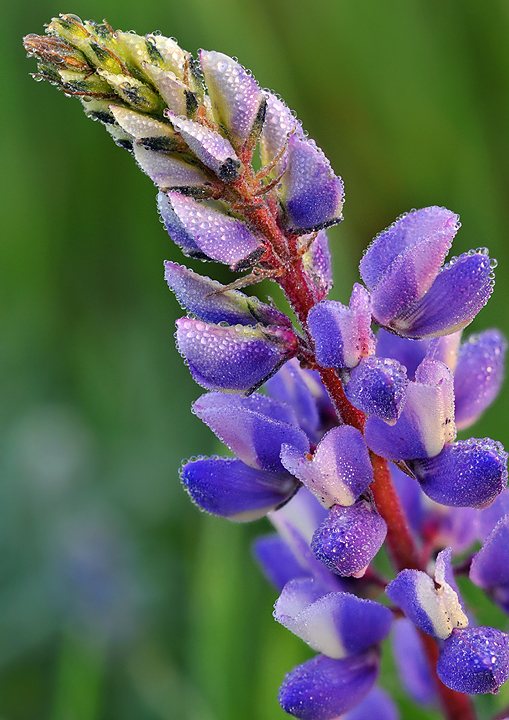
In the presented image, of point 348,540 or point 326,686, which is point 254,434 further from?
point 326,686

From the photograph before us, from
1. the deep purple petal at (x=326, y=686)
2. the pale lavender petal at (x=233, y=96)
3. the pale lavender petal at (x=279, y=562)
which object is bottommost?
the deep purple petal at (x=326, y=686)

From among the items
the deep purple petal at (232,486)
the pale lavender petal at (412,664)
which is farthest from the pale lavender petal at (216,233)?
the pale lavender petal at (412,664)

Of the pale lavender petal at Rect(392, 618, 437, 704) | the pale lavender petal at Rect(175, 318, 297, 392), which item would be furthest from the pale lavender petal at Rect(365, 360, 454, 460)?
the pale lavender petal at Rect(392, 618, 437, 704)

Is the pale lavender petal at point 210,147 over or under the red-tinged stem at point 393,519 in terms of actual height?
over

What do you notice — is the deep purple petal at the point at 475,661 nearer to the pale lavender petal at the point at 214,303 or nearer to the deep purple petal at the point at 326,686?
the deep purple petal at the point at 326,686

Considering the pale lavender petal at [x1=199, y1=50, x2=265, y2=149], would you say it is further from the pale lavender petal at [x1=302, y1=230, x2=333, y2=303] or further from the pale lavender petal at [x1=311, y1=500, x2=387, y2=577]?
the pale lavender petal at [x1=311, y1=500, x2=387, y2=577]
